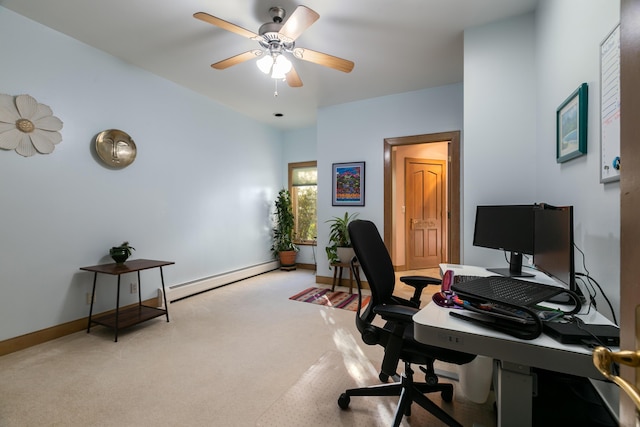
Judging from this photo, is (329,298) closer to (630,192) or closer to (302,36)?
(302,36)

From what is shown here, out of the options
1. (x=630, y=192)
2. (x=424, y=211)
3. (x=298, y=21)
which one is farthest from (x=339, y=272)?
(x=630, y=192)

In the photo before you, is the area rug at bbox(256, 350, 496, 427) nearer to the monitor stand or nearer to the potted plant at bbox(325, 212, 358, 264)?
the monitor stand

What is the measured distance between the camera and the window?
5.84 meters

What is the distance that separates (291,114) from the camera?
494 cm

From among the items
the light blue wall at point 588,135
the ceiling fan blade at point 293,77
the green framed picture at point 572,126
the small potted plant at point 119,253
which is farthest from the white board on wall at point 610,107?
the small potted plant at point 119,253

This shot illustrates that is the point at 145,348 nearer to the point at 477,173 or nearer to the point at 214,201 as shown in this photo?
the point at 214,201

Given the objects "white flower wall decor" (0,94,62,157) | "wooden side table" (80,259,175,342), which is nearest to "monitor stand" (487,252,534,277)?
"wooden side table" (80,259,175,342)

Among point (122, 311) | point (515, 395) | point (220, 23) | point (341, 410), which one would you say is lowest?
point (341, 410)

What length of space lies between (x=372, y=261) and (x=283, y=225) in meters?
3.97

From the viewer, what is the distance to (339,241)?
168 inches

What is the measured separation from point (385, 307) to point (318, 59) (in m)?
2.15

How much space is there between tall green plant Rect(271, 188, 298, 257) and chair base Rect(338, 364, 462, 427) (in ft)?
13.0

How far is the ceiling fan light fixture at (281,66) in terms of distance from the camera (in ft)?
7.94

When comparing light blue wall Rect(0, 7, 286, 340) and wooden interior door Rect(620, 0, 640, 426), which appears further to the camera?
light blue wall Rect(0, 7, 286, 340)
